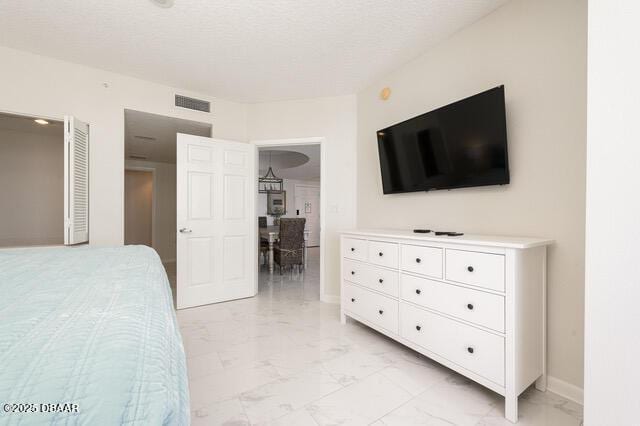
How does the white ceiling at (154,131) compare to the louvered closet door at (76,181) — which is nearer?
the louvered closet door at (76,181)

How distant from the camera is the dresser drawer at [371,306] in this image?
7.24ft

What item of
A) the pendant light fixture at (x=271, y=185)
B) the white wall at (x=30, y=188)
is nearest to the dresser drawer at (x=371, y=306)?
the white wall at (x=30, y=188)

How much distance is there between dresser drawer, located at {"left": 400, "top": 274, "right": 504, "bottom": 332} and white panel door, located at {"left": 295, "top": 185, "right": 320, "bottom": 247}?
724 centimetres

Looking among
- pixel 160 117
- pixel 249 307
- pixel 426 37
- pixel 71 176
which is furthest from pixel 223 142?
pixel 426 37

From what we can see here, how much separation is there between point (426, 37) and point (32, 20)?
10.4 feet

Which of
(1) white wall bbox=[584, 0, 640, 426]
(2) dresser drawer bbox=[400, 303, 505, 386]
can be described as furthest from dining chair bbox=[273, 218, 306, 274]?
(1) white wall bbox=[584, 0, 640, 426]

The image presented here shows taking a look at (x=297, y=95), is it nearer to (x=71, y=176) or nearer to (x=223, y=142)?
(x=223, y=142)

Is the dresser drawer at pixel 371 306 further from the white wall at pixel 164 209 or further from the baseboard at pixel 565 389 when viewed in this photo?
the white wall at pixel 164 209

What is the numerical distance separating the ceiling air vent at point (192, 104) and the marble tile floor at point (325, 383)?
251cm

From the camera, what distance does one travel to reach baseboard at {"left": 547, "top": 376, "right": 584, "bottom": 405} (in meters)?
1.59

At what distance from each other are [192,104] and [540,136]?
11.6 ft

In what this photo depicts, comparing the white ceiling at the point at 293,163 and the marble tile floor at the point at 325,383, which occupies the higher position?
the white ceiling at the point at 293,163

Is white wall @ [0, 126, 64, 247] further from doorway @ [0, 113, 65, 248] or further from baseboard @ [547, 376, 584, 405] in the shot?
baseboard @ [547, 376, 584, 405]

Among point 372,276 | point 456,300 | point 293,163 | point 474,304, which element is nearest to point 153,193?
point 293,163
